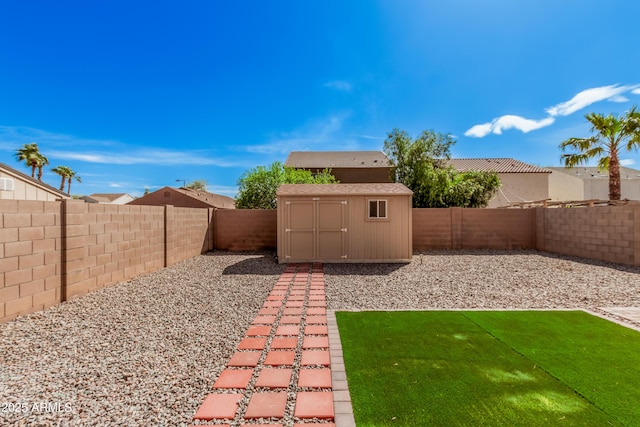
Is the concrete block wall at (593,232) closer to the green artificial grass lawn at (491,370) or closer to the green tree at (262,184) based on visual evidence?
the green artificial grass lawn at (491,370)

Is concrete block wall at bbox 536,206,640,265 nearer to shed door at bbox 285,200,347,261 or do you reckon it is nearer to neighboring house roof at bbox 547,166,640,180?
shed door at bbox 285,200,347,261

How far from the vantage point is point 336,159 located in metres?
25.0

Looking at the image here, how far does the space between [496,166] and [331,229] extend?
72.1 feet

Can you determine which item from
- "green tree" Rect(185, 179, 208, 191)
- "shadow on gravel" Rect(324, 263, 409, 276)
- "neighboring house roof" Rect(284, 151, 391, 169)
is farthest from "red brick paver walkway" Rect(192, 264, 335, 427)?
"green tree" Rect(185, 179, 208, 191)

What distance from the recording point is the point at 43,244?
13.9 feet

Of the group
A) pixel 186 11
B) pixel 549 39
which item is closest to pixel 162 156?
pixel 186 11

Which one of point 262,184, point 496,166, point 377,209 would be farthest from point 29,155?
point 496,166

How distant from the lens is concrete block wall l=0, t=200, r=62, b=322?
3.69m

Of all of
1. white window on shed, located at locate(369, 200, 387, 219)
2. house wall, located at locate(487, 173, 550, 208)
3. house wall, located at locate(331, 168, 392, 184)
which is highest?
house wall, located at locate(331, 168, 392, 184)

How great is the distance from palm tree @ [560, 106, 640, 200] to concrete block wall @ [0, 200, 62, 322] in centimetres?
1717

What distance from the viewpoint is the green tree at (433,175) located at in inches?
565

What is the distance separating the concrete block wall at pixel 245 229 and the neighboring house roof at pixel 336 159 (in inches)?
513

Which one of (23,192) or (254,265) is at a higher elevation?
(23,192)

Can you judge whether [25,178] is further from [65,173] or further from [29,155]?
[65,173]
